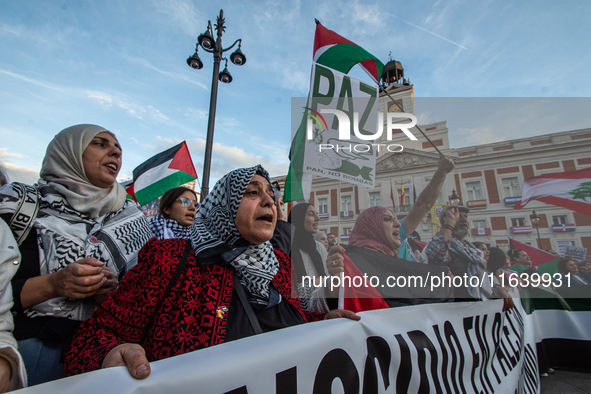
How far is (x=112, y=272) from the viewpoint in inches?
52.7

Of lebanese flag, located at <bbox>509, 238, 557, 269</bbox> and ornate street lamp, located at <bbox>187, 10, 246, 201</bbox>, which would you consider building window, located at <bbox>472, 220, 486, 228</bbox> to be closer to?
lebanese flag, located at <bbox>509, 238, 557, 269</bbox>

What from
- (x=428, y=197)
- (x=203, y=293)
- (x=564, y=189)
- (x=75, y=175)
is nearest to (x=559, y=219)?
(x=564, y=189)

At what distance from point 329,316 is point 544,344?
415 centimetres

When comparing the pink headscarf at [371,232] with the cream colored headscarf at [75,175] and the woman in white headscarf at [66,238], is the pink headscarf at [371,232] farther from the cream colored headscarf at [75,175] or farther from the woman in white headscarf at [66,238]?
the cream colored headscarf at [75,175]

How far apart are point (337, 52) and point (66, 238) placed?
393cm

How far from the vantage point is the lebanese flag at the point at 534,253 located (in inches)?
95.5

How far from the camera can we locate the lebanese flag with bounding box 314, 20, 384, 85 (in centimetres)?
398

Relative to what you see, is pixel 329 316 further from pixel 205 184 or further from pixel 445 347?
pixel 205 184

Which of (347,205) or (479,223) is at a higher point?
(347,205)

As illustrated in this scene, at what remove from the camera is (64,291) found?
1.17 metres

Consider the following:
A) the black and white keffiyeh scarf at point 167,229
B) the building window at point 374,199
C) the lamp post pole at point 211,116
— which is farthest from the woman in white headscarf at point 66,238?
the lamp post pole at point 211,116

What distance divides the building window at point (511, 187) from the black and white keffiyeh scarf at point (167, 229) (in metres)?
3.14

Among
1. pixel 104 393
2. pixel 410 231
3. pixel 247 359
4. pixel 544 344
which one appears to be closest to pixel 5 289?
pixel 104 393

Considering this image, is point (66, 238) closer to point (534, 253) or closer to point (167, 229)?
point (167, 229)
